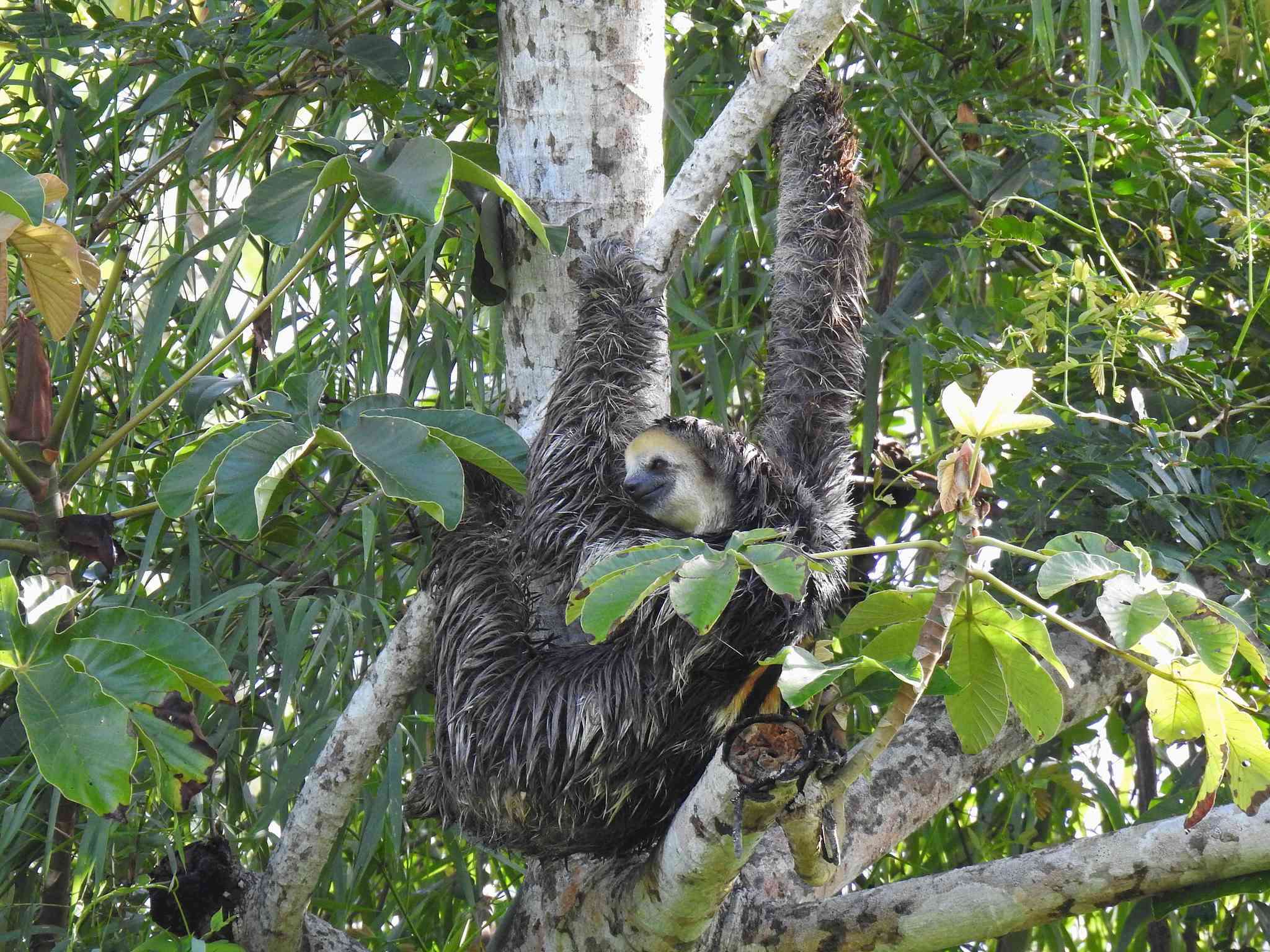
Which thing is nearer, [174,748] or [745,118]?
[174,748]

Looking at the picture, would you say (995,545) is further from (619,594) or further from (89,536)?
(89,536)

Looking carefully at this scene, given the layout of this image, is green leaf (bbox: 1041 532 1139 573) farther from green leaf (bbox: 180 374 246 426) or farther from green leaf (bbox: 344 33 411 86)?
green leaf (bbox: 344 33 411 86)

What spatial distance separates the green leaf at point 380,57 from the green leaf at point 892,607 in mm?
2302

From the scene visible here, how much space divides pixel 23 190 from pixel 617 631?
5.00ft

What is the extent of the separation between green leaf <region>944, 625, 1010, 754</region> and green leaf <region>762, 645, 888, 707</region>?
0.80 ft

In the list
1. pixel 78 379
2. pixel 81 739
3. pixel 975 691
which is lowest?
pixel 81 739

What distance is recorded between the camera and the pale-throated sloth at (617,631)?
2875 mm

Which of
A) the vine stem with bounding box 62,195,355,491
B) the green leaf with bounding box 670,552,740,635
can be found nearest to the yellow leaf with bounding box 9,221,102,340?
the vine stem with bounding box 62,195,355,491

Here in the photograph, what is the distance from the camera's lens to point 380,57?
138 inches

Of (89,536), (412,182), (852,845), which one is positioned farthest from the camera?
(852,845)

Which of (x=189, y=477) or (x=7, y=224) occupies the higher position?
(x=7, y=224)

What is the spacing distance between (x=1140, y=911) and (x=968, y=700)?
1803 mm

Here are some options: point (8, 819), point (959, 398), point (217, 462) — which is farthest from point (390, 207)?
point (8, 819)

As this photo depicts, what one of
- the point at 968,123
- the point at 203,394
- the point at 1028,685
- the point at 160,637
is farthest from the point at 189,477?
the point at 968,123
